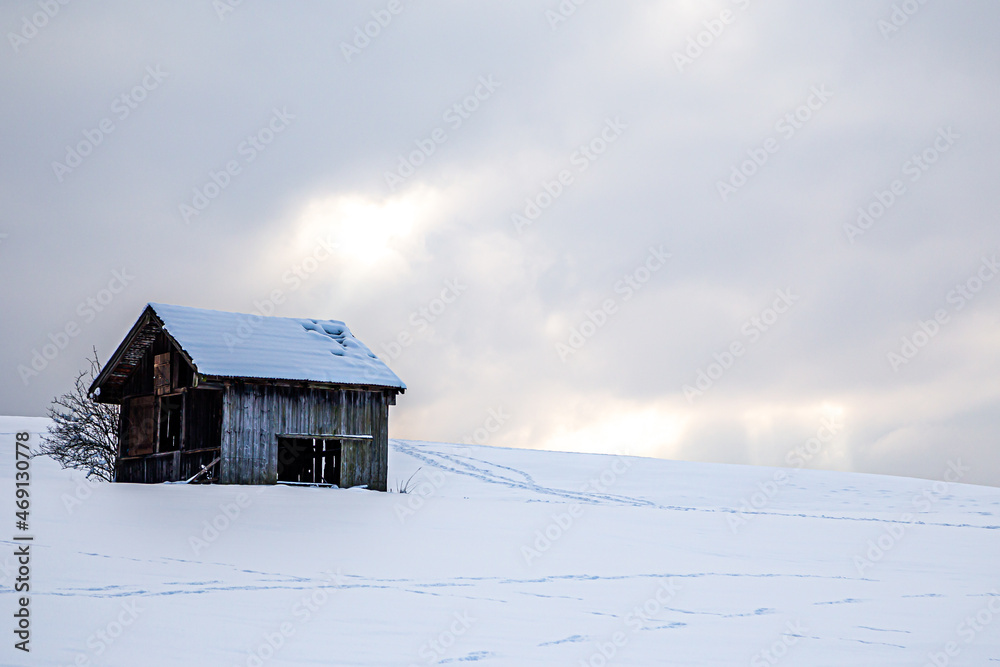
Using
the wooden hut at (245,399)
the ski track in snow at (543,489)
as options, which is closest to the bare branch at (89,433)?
the wooden hut at (245,399)

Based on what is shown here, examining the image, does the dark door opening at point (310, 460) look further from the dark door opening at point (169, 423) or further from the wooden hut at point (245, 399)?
the dark door opening at point (169, 423)

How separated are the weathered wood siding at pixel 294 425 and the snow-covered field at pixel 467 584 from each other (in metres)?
2.16

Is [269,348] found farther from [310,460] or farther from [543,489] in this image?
[543,489]

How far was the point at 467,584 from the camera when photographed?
12172 millimetres

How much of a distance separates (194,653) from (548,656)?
3.48 meters

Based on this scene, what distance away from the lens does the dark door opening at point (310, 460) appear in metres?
25.8

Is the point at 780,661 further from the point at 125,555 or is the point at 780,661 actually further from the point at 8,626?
the point at 125,555

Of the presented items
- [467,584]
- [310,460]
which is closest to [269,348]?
[310,460]

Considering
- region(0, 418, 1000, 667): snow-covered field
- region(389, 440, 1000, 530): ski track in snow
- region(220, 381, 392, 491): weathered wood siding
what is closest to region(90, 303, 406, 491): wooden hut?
region(220, 381, 392, 491): weathered wood siding

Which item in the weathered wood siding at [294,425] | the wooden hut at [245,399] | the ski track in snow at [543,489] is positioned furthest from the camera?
the ski track in snow at [543,489]

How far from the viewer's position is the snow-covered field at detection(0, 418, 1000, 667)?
28.5 feet

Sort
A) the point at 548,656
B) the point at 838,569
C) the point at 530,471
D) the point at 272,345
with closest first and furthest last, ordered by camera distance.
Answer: the point at 548,656
the point at 838,569
the point at 272,345
the point at 530,471

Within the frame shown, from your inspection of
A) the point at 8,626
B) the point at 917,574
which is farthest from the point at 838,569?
the point at 8,626

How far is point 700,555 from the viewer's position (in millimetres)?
16656
